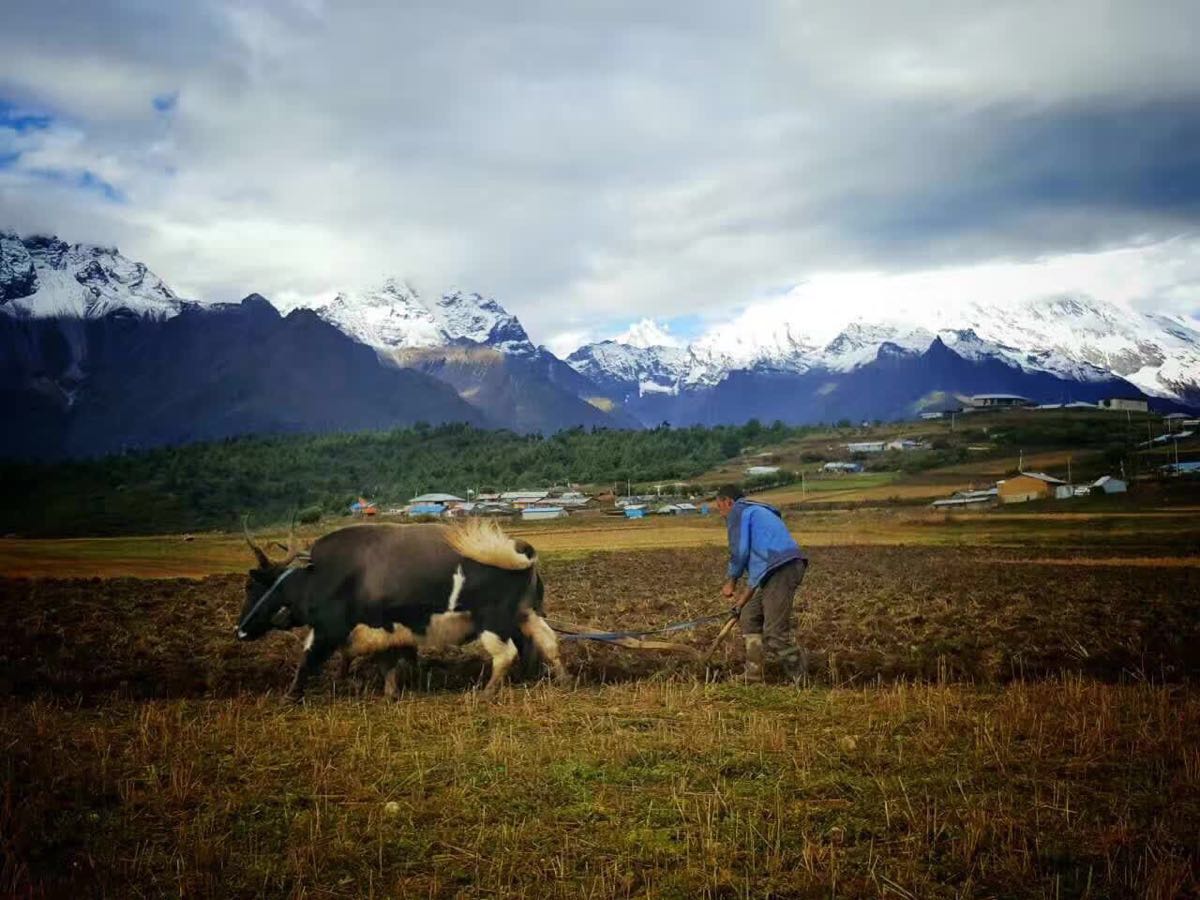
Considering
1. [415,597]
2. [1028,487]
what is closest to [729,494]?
[415,597]

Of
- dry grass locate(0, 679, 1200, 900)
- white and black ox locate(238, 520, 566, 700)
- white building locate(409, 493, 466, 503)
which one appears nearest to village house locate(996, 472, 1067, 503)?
white building locate(409, 493, 466, 503)

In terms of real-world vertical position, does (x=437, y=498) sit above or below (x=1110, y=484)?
above

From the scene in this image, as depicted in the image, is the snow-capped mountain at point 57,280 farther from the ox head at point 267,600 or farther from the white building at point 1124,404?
the white building at point 1124,404

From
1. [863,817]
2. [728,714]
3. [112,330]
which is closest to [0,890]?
[863,817]

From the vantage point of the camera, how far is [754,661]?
11250 mm

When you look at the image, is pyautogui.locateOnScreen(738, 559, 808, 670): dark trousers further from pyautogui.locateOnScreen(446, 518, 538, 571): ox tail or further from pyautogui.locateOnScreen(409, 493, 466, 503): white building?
pyautogui.locateOnScreen(409, 493, 466, 503): white building

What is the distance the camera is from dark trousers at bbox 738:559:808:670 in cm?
1091

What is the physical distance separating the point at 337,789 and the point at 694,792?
2.70 m

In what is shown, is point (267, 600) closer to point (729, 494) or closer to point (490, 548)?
point (490, 548)

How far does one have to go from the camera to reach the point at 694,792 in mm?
6676

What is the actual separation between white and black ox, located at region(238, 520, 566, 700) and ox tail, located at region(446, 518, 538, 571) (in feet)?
0.04

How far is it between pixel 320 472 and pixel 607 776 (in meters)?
50.5

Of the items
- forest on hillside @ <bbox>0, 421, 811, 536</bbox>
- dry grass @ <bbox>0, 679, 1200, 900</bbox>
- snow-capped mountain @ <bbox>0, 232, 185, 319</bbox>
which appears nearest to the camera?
dry grass @ <bbox>0, 679, 1200, 900</bbox>

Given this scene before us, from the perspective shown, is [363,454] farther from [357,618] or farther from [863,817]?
[863,817]
